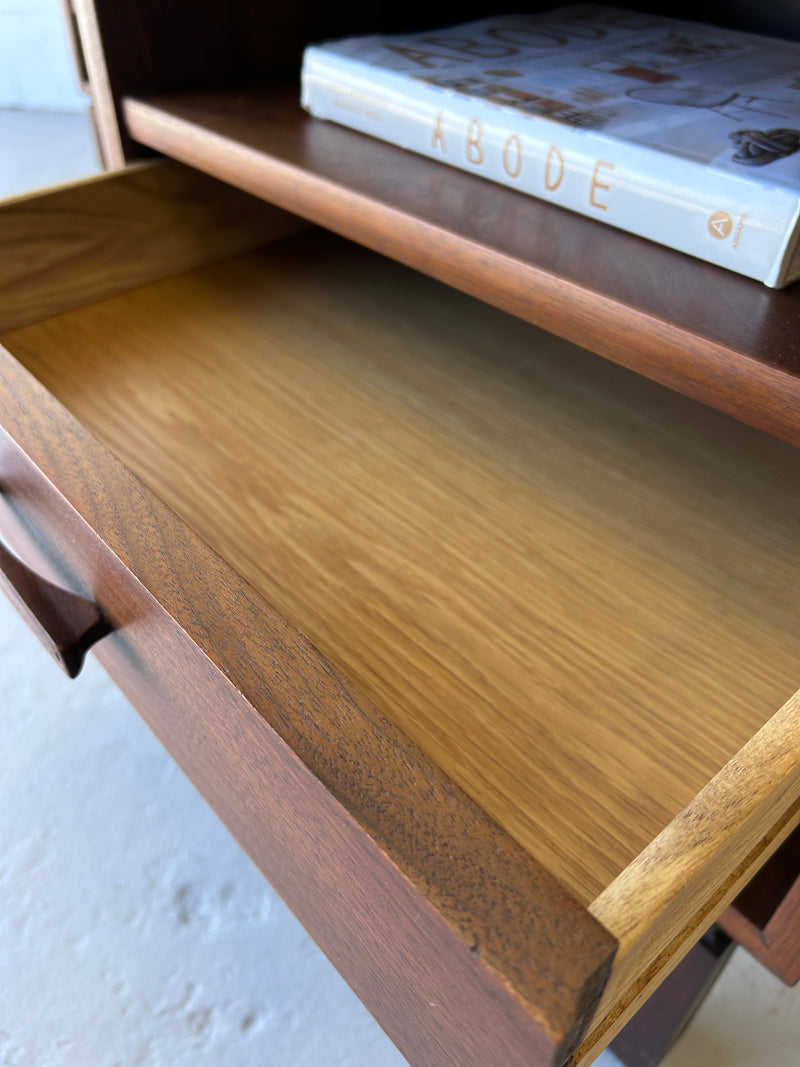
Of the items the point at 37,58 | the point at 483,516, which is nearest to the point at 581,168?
the point at 483,516

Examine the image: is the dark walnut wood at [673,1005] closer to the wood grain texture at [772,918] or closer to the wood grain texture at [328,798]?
the wood grain texture at [772,918]

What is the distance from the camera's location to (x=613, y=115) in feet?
1.16

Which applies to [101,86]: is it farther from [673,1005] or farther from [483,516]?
[673,1005]

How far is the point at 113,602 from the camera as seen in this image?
11.9 inches

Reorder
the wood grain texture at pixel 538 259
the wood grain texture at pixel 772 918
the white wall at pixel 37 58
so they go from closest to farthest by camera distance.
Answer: the wood grain texture at pixel 538 259 → the wood grain texture at pixel 772 918 → the white wall at pixel 37 58

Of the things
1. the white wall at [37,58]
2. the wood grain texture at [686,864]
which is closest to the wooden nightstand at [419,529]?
the wood grain texture at [686,864]

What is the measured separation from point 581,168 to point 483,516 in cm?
15

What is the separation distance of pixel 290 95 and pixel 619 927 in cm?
49

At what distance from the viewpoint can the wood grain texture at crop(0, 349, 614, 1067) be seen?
18cm

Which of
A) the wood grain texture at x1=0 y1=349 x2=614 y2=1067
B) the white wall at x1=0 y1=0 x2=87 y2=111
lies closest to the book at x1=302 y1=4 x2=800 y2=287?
the wood grain texture at x1=0 y1=349 x2=614 y2=1067

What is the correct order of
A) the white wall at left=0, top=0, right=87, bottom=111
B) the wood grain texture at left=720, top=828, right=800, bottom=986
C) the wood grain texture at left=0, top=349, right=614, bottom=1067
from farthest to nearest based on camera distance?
the white wall at left=0, top=0, right=87, bottom=111
the wood grain texture at left=720, top=828, right=800, bottom=986
the wood grain texture at left=0, top=349, right=614, bottom=1067

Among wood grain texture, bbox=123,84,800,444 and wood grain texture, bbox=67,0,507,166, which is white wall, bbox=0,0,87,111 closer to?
wood grain texture, bbox=67,0,507,166

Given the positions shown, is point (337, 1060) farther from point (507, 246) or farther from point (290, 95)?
point (290, 95)

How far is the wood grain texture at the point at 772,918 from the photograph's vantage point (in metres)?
0.42
